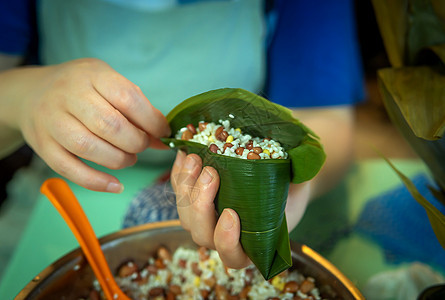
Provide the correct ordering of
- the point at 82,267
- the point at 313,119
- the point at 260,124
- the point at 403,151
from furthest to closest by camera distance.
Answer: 1. the point at 313,119
2. the point at 403,151
3. the point at 82,267
4. the point at 260,124

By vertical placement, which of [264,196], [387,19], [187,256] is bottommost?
[187,256]

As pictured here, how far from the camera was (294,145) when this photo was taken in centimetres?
36

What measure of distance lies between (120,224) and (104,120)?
0.23 meters

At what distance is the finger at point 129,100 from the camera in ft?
1.30

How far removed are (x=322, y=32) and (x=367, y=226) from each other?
47cm

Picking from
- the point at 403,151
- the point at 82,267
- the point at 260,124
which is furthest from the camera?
the point at 403,151

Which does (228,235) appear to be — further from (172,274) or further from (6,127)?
(6,127)

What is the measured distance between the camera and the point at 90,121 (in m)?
0.40

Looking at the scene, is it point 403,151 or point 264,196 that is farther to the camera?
point 403,151

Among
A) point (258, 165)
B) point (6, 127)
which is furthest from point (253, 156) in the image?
point (6, 127)

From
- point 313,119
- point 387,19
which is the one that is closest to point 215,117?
point 387,19

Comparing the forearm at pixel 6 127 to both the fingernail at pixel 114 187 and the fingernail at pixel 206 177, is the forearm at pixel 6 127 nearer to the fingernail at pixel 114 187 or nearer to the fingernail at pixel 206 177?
the fingernail at pixel 114 187

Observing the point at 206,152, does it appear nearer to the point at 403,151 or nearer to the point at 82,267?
the point at 82,267

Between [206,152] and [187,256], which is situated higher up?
[206,152]
